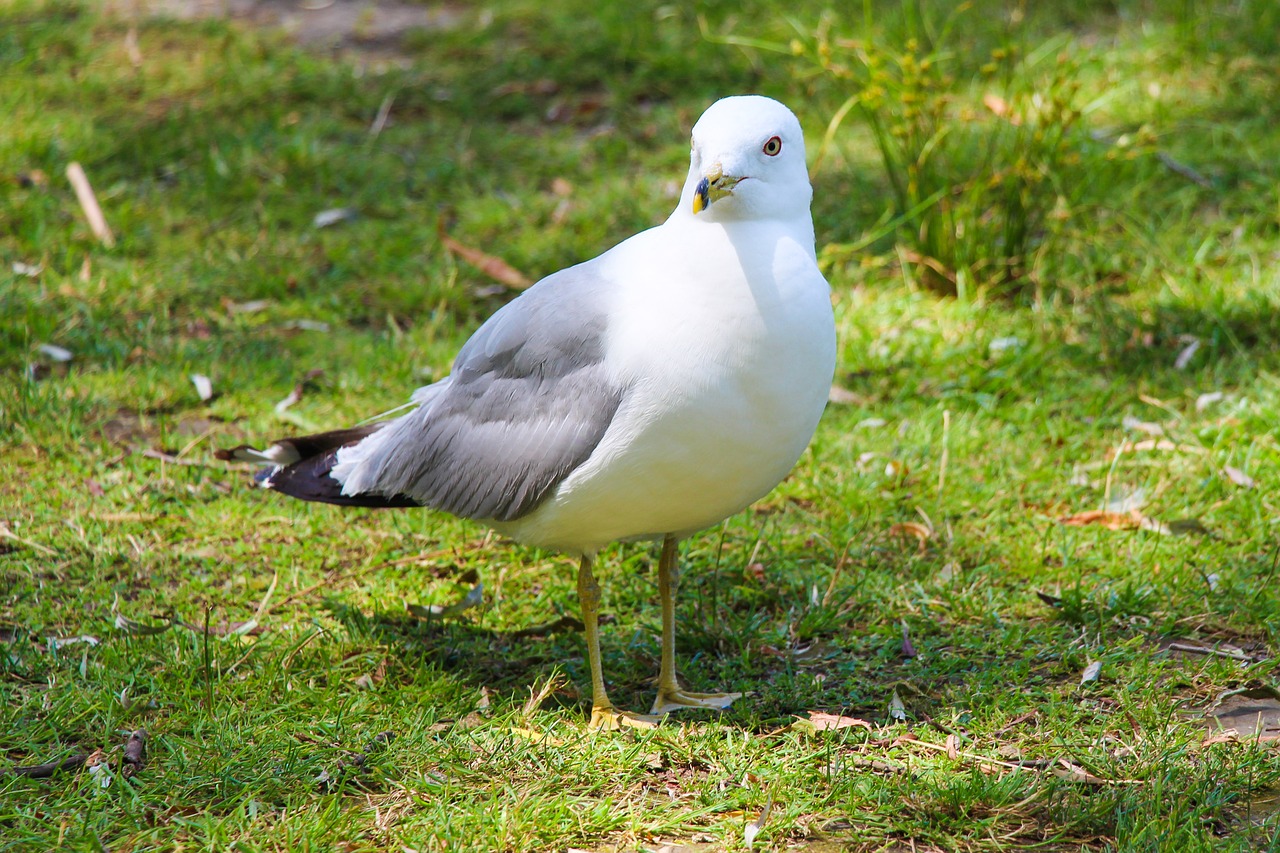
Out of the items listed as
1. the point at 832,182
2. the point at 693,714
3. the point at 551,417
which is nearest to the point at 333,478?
the point at 551,417

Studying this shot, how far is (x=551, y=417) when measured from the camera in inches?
124

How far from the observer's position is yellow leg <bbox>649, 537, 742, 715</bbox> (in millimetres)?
3346

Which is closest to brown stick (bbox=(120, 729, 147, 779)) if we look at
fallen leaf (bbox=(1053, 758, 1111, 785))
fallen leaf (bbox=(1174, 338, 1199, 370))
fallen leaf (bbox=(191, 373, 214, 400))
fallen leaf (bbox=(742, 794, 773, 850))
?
fallen leaf (bbox=(742, 794, 773, 850))

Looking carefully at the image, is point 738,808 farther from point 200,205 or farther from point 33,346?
point 200,205

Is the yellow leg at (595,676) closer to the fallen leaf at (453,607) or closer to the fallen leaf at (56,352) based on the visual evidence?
the fallen leaf at (453,607)

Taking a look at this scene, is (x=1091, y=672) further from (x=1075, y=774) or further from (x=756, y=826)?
(x=756, y=826)

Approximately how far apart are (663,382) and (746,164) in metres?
0.52

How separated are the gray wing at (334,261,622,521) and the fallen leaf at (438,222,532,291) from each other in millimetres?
1994

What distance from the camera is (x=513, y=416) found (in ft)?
10.7

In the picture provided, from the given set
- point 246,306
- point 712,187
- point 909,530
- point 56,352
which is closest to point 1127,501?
point 909,530

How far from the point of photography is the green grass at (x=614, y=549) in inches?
114

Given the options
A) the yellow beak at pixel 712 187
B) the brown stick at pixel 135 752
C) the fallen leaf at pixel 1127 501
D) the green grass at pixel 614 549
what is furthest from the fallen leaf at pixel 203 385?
the fallen leaf at pixel 1127 501

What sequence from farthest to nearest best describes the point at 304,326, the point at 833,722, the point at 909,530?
the point at 304,326, the point at 909,530, the point at 833,722

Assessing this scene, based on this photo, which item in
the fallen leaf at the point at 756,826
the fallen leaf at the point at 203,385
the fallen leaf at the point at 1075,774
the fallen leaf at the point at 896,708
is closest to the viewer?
the fallen leaf at the point at 756,826
